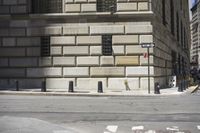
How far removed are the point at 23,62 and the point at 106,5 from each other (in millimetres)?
7366

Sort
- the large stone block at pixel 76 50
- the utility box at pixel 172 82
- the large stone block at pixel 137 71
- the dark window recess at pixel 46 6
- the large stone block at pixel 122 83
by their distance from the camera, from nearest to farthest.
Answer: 1. the large stone block at pixel 122 83
2. the large stone block at pixel 137 71
3. the large stone block at pixel 76 50
4. the dark window recess at pixel 46 6
5. the utility box at pixel 172 82

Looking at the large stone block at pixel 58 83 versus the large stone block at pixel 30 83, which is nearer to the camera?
the large stone block at pixel 58 83

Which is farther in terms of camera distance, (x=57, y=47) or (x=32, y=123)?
(x=57, y=47)

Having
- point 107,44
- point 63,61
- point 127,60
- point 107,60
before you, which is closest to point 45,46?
point 63,61

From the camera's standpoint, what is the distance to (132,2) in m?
38.1

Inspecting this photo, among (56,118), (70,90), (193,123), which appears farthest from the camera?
(70,90)

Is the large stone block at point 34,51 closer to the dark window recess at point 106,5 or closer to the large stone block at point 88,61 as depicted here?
the large stone block at point 88,61

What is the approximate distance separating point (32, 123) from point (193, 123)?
503cm

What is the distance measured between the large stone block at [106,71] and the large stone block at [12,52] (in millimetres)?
5343

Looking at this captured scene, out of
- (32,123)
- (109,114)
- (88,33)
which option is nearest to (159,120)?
(109,114)

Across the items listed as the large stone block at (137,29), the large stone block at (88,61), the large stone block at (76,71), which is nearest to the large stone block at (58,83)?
the large stone block at (76,71)

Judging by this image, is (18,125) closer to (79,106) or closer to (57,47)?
(79,106)

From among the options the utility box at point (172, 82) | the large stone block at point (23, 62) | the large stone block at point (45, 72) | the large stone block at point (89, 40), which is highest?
the large stone block at point (89, 40)

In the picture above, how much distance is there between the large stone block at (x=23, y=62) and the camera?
38875mm
